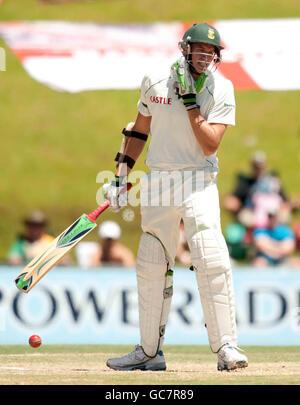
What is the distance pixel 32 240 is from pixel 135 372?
16.0 ft

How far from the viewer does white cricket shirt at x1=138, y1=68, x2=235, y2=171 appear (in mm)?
5891

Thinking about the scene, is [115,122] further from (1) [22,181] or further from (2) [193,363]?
(2) [193,363]

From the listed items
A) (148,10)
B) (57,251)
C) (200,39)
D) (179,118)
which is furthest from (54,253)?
(148,10)

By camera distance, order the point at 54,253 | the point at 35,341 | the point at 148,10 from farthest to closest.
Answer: the point at 148,10 < the point at 35,341 < the point at 54,253

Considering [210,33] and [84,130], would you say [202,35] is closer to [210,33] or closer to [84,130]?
[210,33]

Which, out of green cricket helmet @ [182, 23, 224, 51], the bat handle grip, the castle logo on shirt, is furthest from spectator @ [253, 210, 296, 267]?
green cricket helmet @ [182, 23, 224, 51]

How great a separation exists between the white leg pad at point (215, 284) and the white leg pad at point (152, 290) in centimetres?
25

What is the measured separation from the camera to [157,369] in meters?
6.04

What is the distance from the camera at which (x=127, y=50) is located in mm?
14109

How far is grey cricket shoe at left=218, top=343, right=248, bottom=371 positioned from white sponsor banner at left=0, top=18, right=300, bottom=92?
23.8 feet

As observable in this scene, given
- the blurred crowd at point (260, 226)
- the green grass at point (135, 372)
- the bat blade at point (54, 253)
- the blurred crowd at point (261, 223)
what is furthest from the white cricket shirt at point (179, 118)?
the blurred crowd at point (261, 223)

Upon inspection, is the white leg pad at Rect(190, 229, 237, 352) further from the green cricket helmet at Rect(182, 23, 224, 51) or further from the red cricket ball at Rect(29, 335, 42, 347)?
the red cricket ball at Rect(29, 335, 42, 347)

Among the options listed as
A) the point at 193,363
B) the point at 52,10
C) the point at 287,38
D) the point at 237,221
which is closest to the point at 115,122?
the point at 52,10

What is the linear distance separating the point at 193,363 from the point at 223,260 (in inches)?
35.8
